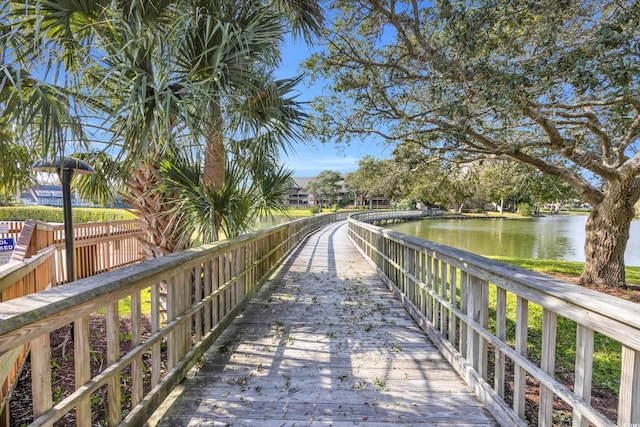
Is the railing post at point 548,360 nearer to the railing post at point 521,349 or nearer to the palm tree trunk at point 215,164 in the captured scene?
the railing post at point 521,349

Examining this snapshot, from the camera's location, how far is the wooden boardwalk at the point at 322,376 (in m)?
2.02

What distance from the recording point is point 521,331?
6.06 feet

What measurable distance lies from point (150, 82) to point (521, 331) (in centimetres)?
318

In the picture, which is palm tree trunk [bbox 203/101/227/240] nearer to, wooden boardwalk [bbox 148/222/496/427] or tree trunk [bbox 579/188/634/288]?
wooden boardwalk [bbox 148/222/496/427]

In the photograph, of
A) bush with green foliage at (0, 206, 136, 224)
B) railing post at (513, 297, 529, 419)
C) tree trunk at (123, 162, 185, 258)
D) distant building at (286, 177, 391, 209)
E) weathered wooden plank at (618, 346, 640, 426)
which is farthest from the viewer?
distant building at (286, 177, 391, 209)

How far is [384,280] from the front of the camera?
538 cm

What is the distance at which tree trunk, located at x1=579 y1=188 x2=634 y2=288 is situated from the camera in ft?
21.2

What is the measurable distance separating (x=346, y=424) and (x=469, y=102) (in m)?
4.50

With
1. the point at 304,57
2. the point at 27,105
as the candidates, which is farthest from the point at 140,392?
the point at 304,57

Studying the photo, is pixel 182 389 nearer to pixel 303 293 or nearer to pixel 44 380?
pixel 44 380

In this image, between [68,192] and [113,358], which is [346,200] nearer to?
[68,192]

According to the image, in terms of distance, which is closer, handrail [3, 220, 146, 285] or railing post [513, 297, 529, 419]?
railing post [513, 297, 529, 419]

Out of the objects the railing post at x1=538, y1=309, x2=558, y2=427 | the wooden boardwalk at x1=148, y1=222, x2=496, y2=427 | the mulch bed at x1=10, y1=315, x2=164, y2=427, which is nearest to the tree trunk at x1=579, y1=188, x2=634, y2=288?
the wooden boardwalk at x1=148, y1=222, x2=496, y2=427

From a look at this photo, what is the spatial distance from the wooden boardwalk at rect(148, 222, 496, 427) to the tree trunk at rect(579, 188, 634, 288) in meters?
5.52
